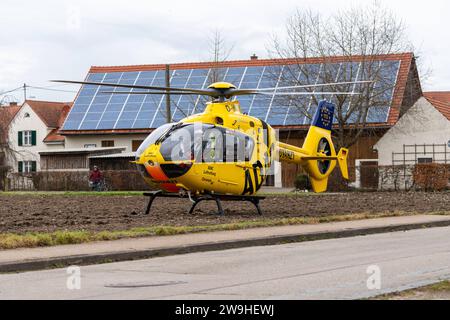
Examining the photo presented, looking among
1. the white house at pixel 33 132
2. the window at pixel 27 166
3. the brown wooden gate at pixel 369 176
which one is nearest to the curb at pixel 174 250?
the brown wooden gate at pixel 369 176

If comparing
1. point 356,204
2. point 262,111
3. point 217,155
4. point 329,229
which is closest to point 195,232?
point 329,229

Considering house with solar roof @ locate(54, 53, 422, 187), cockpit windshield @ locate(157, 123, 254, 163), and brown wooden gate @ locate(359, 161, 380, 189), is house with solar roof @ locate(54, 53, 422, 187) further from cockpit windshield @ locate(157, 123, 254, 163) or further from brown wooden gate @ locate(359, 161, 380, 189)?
cockpit windshield @ locate(157, 123, 254, 163)

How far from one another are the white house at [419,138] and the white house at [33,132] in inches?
1193

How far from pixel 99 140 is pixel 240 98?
1215 centimetres

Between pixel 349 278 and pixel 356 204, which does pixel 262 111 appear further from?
pixel 349 278

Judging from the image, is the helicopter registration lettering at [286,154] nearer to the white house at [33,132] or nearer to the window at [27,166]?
the white house at [33,132]

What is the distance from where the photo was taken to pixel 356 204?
121 feet

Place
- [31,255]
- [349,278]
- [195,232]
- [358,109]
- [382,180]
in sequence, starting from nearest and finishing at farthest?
1. [349,278]
2. [31,255]
3. [195,232]
4. [382,180]
5. [358,109]

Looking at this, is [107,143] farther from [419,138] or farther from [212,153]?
[212,153]

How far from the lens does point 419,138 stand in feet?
207

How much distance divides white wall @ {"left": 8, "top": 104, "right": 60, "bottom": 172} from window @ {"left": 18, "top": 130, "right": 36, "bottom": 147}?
0.93 feet

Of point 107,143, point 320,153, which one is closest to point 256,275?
point 320,153

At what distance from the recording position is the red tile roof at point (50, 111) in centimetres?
8725

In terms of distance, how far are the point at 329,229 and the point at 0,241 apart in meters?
8.23
